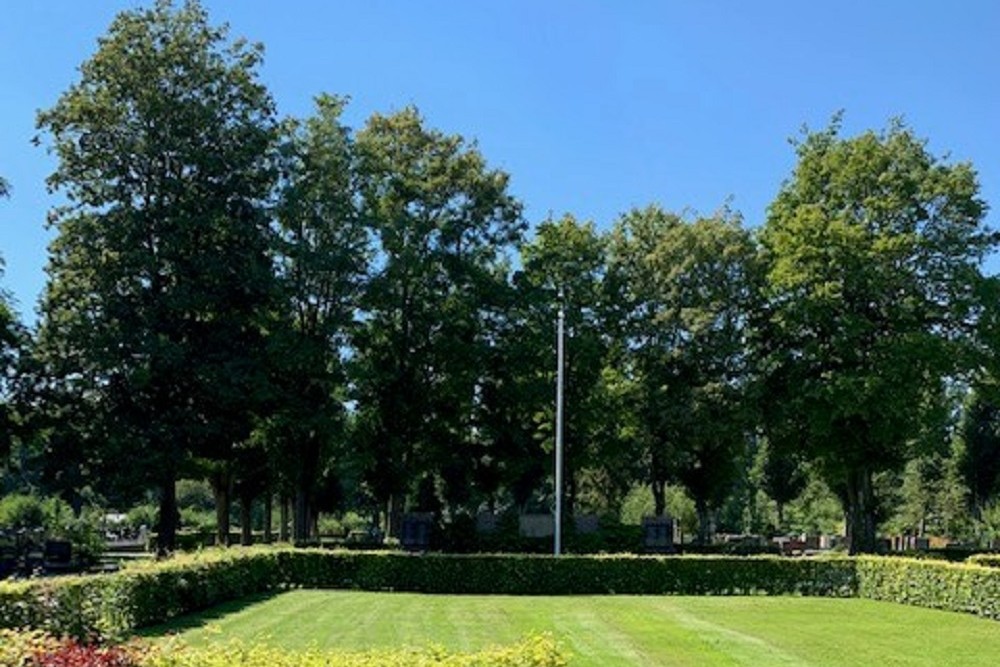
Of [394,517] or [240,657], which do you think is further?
[394,517]

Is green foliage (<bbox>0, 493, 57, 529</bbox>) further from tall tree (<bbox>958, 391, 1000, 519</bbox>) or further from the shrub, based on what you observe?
the shrub

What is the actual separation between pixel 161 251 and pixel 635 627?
23.8 metres

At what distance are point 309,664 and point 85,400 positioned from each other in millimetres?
32918

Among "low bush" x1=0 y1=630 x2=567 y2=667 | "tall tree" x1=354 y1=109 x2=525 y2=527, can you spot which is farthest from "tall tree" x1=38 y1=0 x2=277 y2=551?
"low bush" x1=0 y1=630 x2=567 y2=667

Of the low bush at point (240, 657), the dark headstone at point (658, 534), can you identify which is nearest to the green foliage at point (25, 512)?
the dark headstone at point (658, 534)

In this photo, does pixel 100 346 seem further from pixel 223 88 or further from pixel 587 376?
pixel 587 376

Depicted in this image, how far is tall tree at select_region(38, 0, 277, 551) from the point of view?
3631 centimetres

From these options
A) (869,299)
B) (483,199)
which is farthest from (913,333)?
(483,199)

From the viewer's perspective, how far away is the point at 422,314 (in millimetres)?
41094

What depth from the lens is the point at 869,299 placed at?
1603 inches

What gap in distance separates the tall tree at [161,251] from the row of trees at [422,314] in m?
0.09

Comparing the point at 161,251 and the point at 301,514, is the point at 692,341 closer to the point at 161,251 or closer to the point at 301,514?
the point at 301,514

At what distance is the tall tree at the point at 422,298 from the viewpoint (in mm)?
40125

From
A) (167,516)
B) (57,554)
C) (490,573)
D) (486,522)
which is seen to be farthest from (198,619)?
(486,522)
